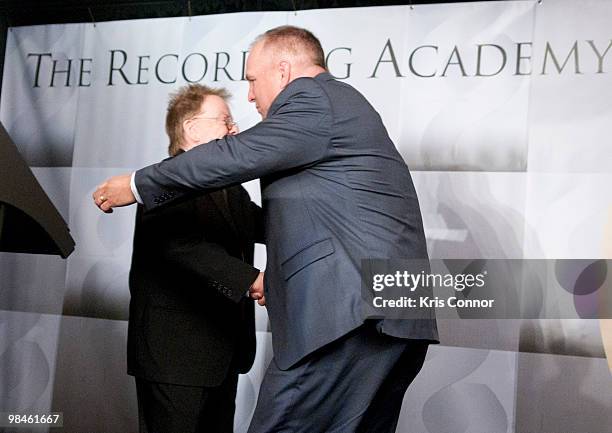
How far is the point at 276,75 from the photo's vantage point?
2.25 m

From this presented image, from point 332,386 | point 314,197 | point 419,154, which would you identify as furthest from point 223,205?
point 419,154

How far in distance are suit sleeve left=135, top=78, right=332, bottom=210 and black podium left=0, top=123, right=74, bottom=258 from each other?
32 cm

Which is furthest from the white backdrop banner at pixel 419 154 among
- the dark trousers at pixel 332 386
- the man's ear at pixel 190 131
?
the dark trousers at pixel 332 386

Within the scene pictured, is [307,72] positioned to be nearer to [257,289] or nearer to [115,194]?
[115,194]

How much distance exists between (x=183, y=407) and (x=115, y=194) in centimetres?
83

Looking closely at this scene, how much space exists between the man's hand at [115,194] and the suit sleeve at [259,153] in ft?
0.19

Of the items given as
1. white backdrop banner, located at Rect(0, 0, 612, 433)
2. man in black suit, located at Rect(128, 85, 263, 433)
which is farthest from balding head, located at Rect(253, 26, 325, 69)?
white backdrop banner, located at Rect(0, 0, 612, 433)

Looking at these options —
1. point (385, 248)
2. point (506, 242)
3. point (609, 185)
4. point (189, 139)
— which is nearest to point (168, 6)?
point (189, 139)

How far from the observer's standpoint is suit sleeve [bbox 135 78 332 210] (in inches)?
78.3

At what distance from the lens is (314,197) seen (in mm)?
2029

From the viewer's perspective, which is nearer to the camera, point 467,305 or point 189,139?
point 189,139

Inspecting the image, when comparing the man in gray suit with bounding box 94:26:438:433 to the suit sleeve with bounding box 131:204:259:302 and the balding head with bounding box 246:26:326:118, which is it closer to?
the balding head with bounding box 246:26:326:118

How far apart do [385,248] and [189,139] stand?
1.15m

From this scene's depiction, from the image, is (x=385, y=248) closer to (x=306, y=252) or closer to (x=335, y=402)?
(x=306, y=252)
